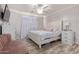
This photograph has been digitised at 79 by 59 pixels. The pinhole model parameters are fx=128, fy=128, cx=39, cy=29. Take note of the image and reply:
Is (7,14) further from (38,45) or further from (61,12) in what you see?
(61,12)

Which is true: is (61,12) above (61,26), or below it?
above

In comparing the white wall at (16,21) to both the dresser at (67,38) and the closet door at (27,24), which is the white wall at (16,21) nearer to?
the closet door at (27,24)

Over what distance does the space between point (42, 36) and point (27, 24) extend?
32cm

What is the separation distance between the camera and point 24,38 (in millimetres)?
2139

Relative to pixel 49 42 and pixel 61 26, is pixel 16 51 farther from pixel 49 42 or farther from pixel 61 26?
pixel 61 26

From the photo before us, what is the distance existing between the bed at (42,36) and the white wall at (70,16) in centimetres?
21

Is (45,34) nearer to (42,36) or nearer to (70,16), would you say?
(42,36)

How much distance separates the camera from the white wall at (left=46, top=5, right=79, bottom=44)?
2.12 metres

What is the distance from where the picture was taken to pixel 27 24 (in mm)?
2131

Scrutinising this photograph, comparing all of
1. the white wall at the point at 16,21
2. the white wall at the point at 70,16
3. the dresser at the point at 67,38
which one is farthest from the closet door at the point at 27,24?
the dresser at the point at 67,38

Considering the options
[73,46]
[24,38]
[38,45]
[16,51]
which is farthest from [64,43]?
[16,51]

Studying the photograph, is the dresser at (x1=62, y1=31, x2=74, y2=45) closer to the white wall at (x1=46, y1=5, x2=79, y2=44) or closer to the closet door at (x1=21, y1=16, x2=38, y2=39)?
the white wall at (x1=46, y1=5, x2=79, y2=44)
